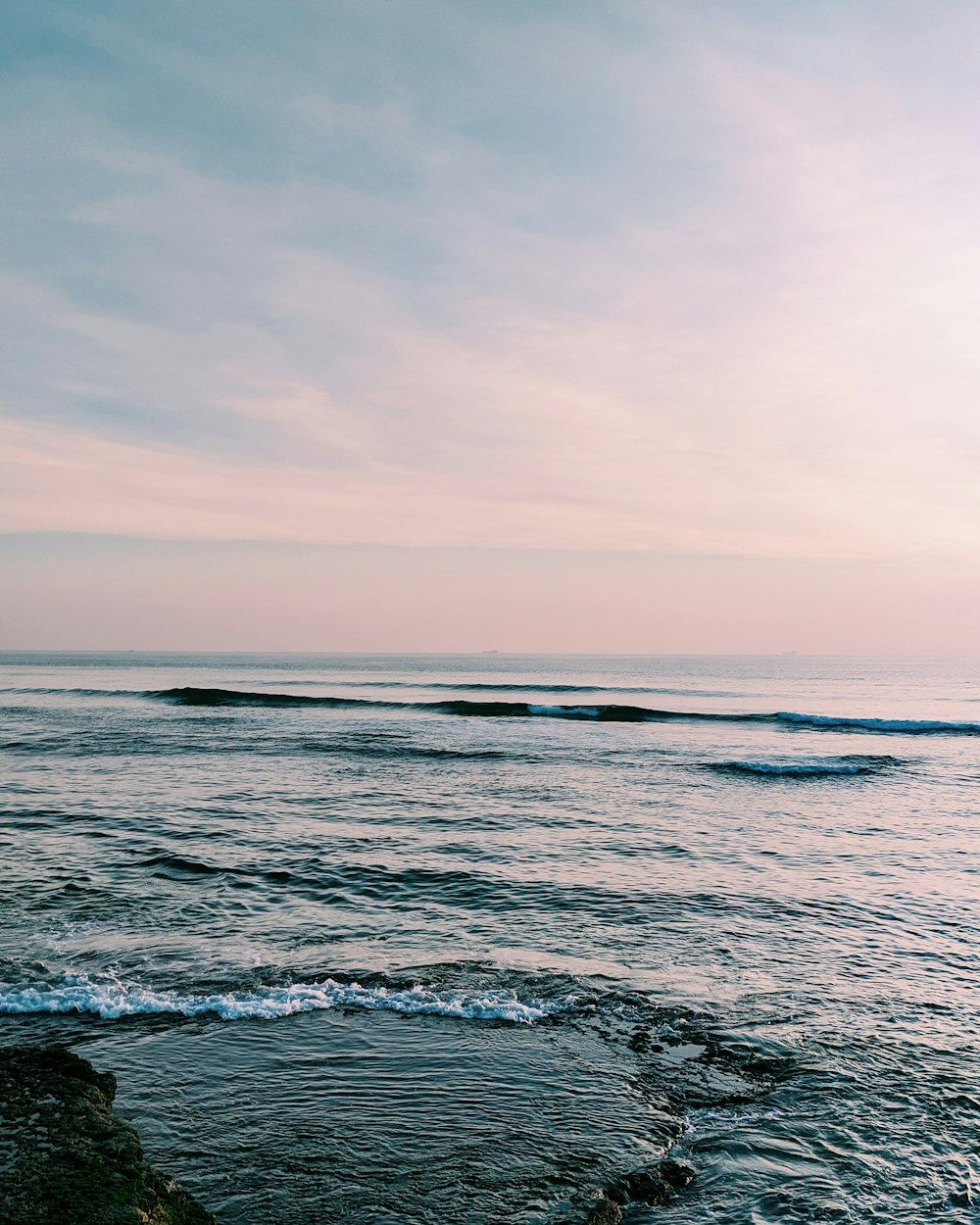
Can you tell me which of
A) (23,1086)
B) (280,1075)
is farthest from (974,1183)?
(23,1086)

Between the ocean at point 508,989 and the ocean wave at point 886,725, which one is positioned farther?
the ocean wave at point 886,725

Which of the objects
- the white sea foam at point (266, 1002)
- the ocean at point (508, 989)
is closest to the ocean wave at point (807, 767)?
the ocean at point (508, 989)

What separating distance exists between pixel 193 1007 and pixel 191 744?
28.2 metres

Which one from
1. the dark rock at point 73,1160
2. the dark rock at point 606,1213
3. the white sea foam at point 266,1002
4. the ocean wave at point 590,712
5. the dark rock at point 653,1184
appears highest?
the dark rock at point 73,1160

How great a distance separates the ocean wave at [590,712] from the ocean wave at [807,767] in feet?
55.4

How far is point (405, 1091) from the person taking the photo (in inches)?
299

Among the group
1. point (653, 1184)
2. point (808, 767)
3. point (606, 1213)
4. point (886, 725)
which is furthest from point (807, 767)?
point (606, 1213)

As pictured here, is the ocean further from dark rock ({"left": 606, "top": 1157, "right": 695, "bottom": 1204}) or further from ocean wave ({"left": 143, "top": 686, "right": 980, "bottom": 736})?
ocean wave ({"left": 143, "top": 686, "right": 980, "bottom": 736})

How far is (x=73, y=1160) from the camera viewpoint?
19.0ft

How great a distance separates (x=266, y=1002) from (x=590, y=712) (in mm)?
52866

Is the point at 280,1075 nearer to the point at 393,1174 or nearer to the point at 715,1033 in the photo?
the point at 393,1174

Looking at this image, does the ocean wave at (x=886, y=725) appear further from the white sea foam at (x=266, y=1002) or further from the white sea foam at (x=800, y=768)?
the white sea foam at (x=266, y=1002)

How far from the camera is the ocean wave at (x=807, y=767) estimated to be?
105 ft

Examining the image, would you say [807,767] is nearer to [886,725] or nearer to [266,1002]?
[886,725]
